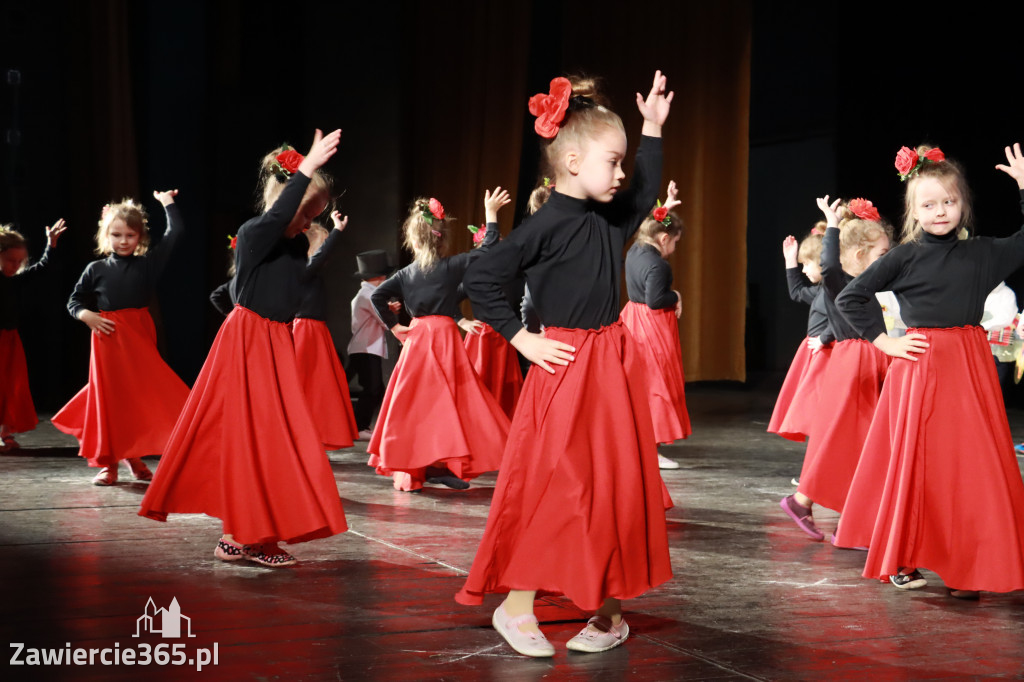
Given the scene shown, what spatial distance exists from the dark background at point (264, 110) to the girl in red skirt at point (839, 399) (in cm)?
565

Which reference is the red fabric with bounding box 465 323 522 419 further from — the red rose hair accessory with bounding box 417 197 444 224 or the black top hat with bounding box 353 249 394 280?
the black top hat with bounding box 353 249 394 280

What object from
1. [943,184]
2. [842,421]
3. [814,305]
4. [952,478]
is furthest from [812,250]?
[952,478]

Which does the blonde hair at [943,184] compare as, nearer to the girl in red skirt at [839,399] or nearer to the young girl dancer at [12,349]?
the girl in red skirt at [839,399]

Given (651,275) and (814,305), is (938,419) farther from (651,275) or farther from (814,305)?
(651,275)

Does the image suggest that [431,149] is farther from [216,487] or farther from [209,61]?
[216,487]

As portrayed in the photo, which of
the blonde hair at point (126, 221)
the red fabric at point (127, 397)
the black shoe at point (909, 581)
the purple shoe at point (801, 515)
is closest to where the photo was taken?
the black shoe at point (909, 581)

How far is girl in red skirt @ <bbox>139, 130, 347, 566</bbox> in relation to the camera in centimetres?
354

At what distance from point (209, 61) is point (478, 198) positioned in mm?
2985

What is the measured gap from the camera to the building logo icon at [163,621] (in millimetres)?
2854

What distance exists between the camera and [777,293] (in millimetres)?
11609

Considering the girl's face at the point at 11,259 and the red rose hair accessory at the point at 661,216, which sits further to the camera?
the girl's face at the point at 11,259

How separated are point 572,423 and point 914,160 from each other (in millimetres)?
1556

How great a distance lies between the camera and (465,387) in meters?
5.26

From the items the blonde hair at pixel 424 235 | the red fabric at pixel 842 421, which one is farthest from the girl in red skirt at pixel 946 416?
the blonde hair at pixel 424 235
